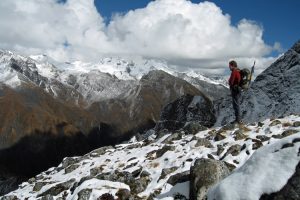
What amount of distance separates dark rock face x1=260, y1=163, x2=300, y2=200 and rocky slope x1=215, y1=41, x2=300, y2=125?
168ft

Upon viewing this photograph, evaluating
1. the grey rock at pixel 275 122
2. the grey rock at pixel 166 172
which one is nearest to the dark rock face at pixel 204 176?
the grey rock at pixel 166 172

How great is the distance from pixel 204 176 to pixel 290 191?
5.73 meters

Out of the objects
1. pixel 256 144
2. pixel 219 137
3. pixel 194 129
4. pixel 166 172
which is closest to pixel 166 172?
pixel 166 172

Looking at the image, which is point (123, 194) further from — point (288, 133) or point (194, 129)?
point (194, 129)

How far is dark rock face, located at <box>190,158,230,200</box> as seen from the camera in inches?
686

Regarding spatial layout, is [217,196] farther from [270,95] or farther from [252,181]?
[270,95]

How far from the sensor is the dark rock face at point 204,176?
1742cm

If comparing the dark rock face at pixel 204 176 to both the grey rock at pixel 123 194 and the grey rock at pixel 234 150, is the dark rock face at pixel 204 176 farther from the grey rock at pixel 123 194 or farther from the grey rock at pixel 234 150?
the grey rock at pixel 234 150

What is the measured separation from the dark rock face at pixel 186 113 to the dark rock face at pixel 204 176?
62.3 metres

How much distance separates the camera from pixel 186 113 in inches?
3723

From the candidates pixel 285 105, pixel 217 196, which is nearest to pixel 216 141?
pixel 217 196

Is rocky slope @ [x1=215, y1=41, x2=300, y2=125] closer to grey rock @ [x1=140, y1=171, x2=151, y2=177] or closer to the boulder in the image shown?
grey rock @ [x1=140, y1=171, x2=151, y2=177]

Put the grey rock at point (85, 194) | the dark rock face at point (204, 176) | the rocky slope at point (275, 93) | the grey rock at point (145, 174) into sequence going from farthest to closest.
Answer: the rocky slope at point (275, 93), the grey rock at point (145, 174), the grey rock at point (85, 194), the dark rock face at point (204, 176)

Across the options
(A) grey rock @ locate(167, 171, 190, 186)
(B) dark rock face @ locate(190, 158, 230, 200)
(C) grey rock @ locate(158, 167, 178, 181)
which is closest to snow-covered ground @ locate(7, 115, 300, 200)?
(C) grey rock @ locate(158, 167, 178, 181)
